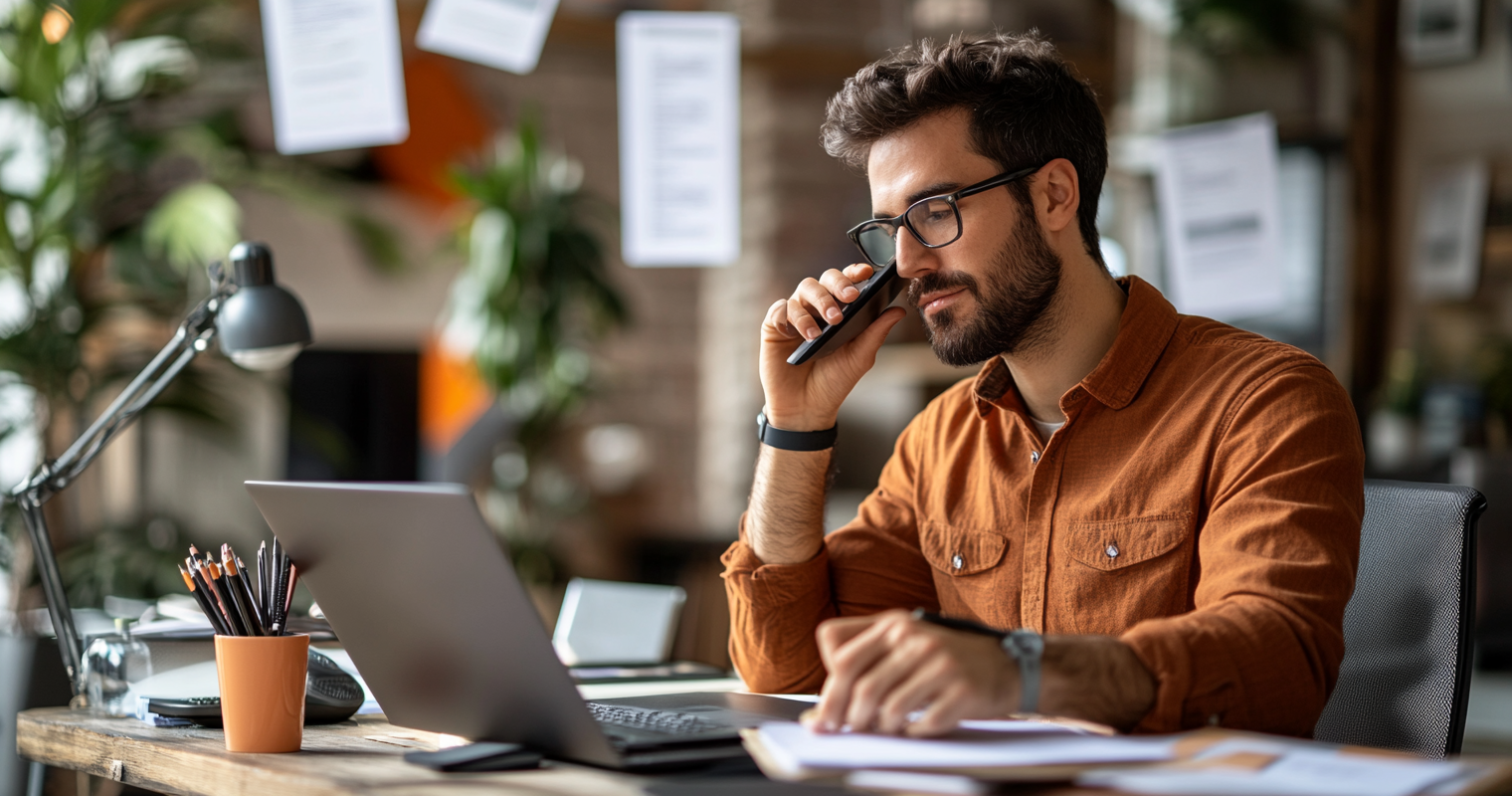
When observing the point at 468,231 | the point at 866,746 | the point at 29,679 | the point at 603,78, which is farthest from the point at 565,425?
the point at 866,746

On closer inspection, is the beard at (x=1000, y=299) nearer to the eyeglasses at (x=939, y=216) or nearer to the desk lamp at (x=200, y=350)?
the eyeglasses at (x=939, y=216)

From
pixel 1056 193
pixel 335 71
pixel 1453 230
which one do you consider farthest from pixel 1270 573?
pixel 1453 230

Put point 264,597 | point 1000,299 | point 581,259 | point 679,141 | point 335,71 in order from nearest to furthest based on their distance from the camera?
point 264,597
point 1000,299
point 335,71
point 679,141
point 581,259

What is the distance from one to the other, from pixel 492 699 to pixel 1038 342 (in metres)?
0.72

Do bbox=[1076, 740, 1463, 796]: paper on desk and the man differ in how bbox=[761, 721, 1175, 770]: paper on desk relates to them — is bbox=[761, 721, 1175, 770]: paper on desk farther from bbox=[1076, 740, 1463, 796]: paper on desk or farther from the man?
the man

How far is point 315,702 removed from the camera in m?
1.21

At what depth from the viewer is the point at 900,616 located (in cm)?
90

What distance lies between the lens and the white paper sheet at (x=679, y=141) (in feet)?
8.05

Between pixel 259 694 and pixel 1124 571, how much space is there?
79 centimetres

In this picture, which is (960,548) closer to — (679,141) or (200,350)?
(200,350)

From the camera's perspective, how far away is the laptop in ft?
3.10

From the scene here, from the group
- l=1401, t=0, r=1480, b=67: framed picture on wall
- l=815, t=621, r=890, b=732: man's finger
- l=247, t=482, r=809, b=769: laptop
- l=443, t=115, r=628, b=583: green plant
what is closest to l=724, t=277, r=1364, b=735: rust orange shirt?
l=815, t=621, r=890, b=732: man's finger

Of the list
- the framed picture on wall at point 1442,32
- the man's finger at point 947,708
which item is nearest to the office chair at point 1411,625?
the man's finger at point 947,708

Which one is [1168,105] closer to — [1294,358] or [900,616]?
[1294,358]
